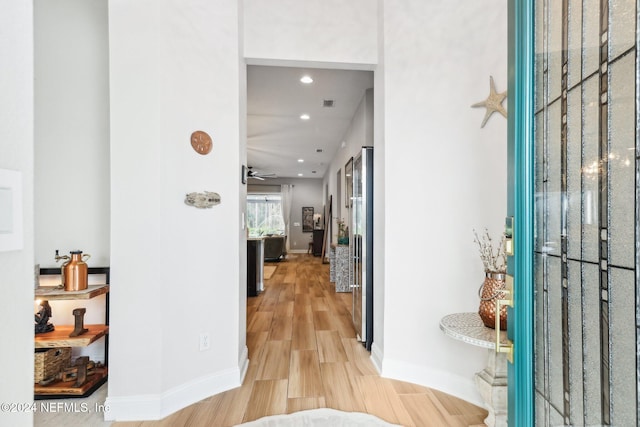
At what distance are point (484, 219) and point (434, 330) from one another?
901 mm

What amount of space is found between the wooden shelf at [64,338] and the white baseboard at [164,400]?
42 centimetres

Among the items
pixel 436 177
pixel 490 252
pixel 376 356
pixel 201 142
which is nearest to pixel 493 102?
pixel 436 177

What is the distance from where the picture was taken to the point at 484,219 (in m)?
2.10

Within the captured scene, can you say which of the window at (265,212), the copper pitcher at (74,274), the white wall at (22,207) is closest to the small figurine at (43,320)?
the copper pitcher at (74,274)

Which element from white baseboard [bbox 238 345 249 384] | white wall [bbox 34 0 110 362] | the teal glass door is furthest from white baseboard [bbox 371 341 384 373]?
white wall [bbox 34 0 110 362]

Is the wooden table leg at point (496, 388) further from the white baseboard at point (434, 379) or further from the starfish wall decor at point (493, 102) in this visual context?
the starfish wall decor at point (493, 102)

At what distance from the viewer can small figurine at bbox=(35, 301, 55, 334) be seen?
6.72ft

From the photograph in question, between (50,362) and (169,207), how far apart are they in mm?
1438

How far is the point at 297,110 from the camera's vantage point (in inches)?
187

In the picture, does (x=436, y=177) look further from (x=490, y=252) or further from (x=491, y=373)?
(x=491, y=373)

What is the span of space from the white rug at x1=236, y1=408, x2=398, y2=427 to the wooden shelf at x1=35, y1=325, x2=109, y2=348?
1.20 meters

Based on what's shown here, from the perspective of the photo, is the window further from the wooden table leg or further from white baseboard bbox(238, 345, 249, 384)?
the wooden table leg

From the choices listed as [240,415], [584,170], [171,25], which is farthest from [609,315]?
[171,25]

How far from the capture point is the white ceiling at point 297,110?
363 centimetres
